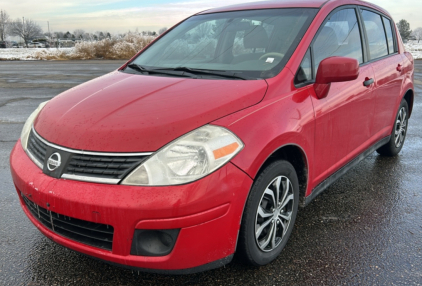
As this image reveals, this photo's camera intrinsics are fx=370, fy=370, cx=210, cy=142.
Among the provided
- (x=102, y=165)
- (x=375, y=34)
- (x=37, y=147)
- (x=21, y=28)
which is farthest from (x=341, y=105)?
(x=21, y=28)

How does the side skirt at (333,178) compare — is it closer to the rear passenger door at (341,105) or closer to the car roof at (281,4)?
the rear passenger door at (341,105)

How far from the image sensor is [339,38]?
3074 millimetres

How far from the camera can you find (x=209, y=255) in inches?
75.9

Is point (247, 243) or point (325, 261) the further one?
point (325, 261)

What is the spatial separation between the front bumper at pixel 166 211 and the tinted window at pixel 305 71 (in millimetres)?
943

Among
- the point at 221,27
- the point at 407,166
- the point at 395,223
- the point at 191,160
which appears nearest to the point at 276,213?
the point at 191,160

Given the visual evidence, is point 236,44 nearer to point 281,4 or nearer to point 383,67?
point 281,4

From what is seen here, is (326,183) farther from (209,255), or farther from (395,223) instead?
(209,255)

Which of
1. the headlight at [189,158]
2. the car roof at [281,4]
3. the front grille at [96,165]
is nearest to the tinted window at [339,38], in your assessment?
the car roof at [281,4]

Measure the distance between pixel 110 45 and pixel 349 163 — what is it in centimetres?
2635

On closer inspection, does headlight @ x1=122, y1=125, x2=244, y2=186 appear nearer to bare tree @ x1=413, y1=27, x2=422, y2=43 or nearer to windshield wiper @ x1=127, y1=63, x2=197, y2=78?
windshield wiper @ x1=127, y1=63, x2=197, y2=78

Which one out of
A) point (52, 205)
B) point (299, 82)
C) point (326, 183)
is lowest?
point (326, 183)

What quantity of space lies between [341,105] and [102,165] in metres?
1.85

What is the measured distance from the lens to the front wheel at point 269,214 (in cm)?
206
